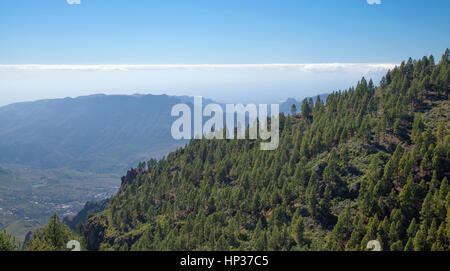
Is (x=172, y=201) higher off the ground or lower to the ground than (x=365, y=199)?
lower

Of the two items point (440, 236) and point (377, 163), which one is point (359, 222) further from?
point (377, 163)

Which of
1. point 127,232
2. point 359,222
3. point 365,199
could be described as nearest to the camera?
point 359,222

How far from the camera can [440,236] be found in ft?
155

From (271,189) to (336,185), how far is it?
19.1m

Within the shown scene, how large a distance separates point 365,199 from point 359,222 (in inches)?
288

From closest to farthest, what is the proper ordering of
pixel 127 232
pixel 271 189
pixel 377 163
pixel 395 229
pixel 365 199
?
pixel 395 229
pixel 365 199
pixel 377 163
pixel 271 189
pixel 127 232

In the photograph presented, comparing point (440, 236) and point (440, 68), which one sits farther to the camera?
point (440, 68)

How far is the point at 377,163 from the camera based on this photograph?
72.8m

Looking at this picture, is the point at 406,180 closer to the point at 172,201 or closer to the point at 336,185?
the point at 336,185
